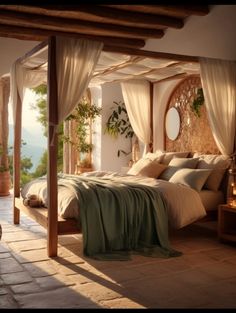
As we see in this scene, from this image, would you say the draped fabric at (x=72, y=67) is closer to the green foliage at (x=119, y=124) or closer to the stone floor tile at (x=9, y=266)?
the stone floor tile at (x=9, y=266)

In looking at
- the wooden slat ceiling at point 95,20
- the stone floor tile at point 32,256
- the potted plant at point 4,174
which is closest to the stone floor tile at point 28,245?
the stone floor tile at point 32,256

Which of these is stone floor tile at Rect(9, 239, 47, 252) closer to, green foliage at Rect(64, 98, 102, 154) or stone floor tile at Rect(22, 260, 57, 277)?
stone floor tile at Rect(22, 260, 57, 277)

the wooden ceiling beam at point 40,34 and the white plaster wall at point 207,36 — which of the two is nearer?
the white plaster wall at point 207,36

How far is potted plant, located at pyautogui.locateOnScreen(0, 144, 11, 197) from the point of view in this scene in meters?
8.50

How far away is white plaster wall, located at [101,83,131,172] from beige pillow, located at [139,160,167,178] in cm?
253

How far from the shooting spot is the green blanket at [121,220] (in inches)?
168

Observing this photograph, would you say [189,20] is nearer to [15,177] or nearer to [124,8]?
[124,8]

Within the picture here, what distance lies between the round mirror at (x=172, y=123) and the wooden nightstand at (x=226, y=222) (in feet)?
8.20

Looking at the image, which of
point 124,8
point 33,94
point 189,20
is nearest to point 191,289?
point 124,8

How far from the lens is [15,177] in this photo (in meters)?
5.76

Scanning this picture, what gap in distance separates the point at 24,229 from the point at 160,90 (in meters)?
3.66

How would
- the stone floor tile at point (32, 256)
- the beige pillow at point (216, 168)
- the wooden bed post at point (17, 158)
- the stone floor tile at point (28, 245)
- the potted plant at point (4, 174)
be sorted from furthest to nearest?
the potted plant at point (4, 174)
the wooden bed post at point (17, 158)
the beige pillow at point (216, 168)
the stone floor tile at point (28, 245)
the stone floor tile at point (32, 256)

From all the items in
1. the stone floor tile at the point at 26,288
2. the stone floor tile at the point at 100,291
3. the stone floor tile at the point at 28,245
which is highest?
the stone floor tile at the point at 28,245

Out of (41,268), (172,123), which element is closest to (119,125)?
(172,123)
